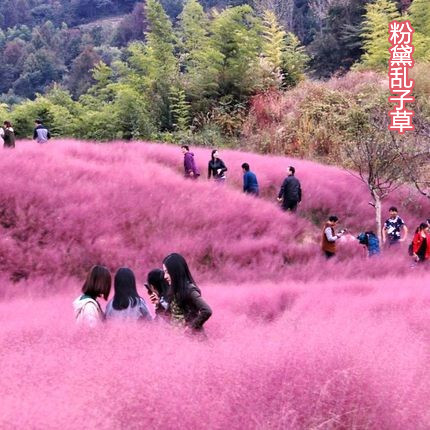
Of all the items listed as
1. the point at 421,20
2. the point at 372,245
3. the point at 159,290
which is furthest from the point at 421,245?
the point at 421,20

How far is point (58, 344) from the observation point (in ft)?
14.3

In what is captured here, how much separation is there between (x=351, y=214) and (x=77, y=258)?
26.0 feet

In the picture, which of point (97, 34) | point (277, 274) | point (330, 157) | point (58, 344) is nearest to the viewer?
point (58, 344)

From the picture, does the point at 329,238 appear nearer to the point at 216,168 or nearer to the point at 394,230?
the point at 394,230

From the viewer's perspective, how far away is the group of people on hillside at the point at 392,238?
11219 millimetres

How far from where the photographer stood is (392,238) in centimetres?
1229

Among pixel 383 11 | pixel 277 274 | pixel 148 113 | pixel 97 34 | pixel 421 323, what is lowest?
pixel 277 274

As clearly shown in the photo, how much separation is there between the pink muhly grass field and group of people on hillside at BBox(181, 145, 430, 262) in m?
0.32

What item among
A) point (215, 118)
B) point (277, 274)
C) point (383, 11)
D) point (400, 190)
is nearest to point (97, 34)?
point (383, 11)

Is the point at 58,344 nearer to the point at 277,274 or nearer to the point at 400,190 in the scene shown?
the point at 277,274

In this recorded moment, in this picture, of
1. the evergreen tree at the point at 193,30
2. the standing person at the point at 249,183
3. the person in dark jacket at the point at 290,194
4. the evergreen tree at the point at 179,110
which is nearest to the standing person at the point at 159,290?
the person in dark jacket at the point at 290,194

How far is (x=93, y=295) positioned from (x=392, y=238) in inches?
338

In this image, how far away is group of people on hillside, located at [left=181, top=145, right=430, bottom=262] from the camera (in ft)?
37.0

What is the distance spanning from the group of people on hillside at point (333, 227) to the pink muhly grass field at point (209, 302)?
0.32 m
